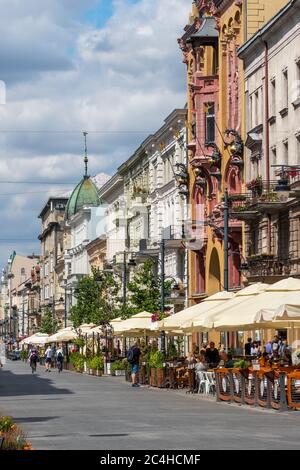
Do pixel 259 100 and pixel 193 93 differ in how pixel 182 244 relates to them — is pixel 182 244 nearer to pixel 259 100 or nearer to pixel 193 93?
pixel 193 93

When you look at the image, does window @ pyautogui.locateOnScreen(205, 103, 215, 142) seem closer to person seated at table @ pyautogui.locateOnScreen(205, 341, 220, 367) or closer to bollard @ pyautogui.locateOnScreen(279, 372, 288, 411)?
person seated at table @ pyautogui.locateOnScreen(205, 341, 220, 367)

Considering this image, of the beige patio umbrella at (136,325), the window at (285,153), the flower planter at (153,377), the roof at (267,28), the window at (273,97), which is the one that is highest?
the roof at (267,28)

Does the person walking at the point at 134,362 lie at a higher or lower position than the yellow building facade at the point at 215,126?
lower

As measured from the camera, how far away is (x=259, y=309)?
3516cm

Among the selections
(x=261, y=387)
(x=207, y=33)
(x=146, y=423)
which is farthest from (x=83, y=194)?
(x=146, y=423)

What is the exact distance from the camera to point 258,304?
3588cm

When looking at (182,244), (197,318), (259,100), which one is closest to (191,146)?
(182,244)

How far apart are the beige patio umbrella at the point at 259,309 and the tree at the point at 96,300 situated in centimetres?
4852

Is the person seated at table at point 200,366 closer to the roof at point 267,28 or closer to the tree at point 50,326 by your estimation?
the roof at point 267,28

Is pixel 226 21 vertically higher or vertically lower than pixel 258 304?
higher

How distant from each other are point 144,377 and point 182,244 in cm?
2838

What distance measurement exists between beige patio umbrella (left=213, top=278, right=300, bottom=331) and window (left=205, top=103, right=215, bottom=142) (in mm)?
38653

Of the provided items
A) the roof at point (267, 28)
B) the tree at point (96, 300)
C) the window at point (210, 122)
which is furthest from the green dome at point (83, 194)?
the roof at point (267, 28)

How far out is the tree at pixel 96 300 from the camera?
87.6 m
